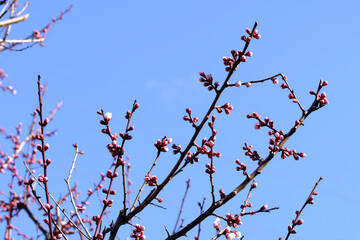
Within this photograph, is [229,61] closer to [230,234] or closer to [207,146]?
[207,146]

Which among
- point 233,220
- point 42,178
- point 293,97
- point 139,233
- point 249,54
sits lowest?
point 42,178

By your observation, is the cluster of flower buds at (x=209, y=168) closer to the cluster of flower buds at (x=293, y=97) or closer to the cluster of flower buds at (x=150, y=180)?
the cluster of flower buds at (x=150, y=180)

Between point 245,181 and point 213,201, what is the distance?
11.9 inches

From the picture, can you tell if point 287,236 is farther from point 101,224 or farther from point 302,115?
point 101,224

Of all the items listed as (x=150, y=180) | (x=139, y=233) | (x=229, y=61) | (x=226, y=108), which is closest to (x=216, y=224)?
(x=139, y=233)

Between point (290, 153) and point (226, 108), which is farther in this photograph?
point (290, 153)

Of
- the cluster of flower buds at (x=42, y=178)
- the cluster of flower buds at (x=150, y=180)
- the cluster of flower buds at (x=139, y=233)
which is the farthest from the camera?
the cluster of flower buds at (x=139, y=233)

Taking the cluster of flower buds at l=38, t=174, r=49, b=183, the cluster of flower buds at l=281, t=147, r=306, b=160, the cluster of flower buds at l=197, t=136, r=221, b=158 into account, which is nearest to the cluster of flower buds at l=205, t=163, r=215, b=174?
the cluster of flower buds at l=197, t=136, r=221, b=158

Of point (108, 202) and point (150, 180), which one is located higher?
point (150, 180)

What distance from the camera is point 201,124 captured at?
2.75 metres

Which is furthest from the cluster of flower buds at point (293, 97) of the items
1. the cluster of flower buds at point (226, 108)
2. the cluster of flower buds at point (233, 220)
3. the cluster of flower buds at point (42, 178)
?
the cluster of flower buds at point (42, 178)

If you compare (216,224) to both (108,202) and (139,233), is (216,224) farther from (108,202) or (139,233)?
(108,202)

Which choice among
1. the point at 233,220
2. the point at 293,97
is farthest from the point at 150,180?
the point at 293,97

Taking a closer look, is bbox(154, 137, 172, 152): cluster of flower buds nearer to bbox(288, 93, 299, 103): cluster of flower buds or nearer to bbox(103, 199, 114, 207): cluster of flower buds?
bbox(103, 199, 114, 207): cluster of flower buds
